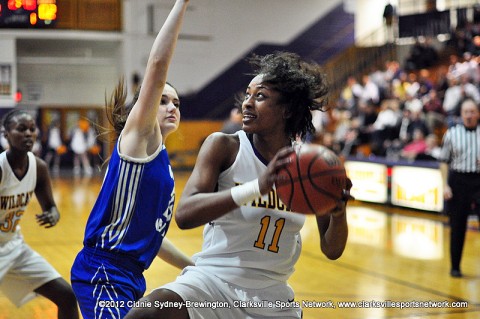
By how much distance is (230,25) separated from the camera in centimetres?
2362

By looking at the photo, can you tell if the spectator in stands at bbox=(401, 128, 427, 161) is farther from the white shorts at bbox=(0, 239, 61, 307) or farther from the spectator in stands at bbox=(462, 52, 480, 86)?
the white shorts at bbox=(0, 239, 61, 307)

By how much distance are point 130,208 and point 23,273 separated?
1.93 meters

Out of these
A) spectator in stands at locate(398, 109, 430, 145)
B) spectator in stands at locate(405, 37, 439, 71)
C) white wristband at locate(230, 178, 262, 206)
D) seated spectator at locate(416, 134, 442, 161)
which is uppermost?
spectator in stands at locate(405, 37, 439, 71)

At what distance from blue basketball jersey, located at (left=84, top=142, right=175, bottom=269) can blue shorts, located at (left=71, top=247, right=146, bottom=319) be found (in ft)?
0.14

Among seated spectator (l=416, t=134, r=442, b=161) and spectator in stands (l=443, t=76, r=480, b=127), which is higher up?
spectator in stands (l=443, t=76, r=480, b=127)

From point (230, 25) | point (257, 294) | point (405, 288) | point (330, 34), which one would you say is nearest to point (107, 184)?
point (257, 294)

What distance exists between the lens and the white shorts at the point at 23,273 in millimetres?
4312

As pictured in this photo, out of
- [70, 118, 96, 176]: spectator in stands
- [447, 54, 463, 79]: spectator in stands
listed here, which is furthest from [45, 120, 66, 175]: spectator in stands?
[447, 54, 463, 79]: spectator in stands

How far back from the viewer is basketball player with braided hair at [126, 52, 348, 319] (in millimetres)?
2744

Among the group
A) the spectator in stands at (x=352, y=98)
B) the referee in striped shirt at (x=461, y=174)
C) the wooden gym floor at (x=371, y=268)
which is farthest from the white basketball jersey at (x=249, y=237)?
the spectator in stands at (x=352, y=98)

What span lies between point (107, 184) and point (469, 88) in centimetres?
1272

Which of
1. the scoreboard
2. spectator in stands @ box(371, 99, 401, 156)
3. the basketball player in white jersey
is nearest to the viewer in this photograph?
the basketball player in white jersey

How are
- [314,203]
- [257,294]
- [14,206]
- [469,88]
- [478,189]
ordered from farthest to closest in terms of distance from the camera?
1. [469,88]
2. [478,189]
3. [14,206]
4. [257,294]
5. [314,203]

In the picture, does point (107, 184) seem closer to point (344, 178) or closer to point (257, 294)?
point (257, 294)
